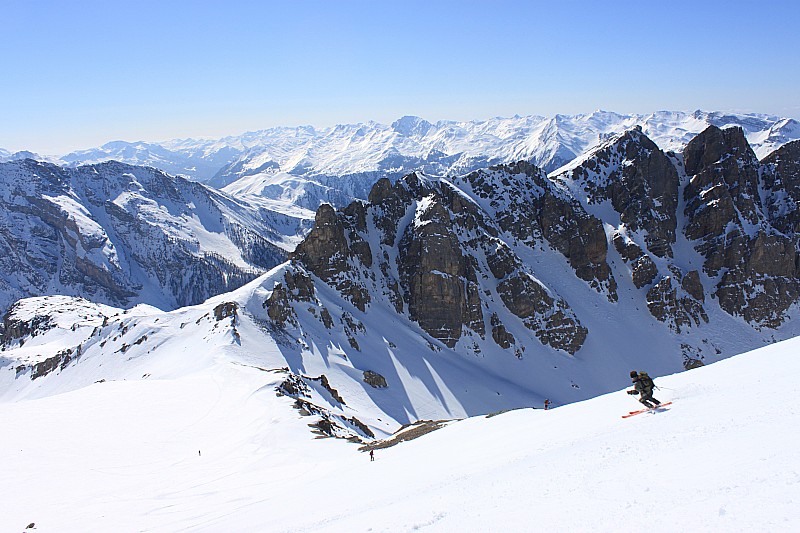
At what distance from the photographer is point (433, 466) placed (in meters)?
19.4

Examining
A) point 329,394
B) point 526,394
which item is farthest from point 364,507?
point 526,394

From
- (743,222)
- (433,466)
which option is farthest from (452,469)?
(743,222)

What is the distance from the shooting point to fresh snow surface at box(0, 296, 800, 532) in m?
9.91

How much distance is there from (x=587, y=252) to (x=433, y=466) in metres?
134

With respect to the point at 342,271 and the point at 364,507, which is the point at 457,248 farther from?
the point at 364,507

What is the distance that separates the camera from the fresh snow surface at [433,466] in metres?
9.91

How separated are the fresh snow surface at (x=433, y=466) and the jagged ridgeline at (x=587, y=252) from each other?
174 feet

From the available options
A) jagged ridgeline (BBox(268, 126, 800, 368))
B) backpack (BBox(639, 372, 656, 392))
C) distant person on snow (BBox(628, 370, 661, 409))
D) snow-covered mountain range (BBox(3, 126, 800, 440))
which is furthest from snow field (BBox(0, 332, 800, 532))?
jagged ridgeline (BBox(268, 126, 800, 368))

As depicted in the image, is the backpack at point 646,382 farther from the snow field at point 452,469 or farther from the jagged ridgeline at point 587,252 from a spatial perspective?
the jagged ridgeline at point 587,252

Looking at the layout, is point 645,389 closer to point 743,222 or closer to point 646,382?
point 646,382

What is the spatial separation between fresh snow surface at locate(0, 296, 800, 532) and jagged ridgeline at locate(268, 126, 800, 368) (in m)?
52.9

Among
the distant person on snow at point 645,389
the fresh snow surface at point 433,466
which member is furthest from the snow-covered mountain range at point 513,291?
the distant person on snow at point 645,389

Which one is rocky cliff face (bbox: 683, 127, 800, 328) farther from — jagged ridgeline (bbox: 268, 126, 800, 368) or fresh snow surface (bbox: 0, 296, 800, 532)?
fresh snow surface (bbox: 0, 296, 800, 532)

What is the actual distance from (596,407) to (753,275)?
15391 centimetres
